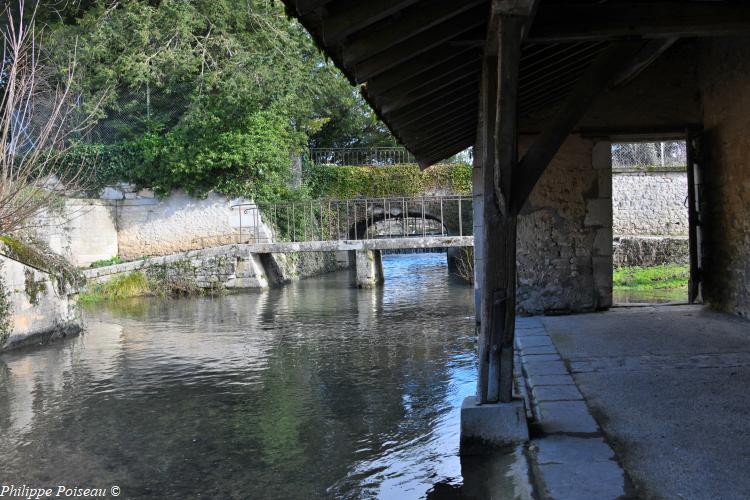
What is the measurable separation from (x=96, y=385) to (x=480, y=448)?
4221mm

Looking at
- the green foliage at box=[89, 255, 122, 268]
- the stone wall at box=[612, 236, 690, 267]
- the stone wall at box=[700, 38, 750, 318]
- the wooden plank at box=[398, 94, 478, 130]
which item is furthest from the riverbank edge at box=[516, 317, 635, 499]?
the green foliage at box=[89, 255, 122, 268]

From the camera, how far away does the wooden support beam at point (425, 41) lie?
3494 millimetres

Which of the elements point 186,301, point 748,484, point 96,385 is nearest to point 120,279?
point 186,301

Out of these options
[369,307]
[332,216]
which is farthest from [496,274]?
[332,216]

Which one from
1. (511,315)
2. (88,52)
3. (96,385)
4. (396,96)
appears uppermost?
(88,52)

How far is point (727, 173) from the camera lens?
22.1ft

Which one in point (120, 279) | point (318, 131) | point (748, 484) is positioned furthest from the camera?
point (318, 131)

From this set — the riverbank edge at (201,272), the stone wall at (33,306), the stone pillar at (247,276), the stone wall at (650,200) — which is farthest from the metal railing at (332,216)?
the stone wall at (33,306)

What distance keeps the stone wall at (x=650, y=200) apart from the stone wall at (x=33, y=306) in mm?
11767

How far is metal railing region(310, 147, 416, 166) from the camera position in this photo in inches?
835

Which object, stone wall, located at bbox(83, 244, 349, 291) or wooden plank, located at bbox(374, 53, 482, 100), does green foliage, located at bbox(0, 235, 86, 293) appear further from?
wooden plank, located at bbox(374, 53, 482, 100)

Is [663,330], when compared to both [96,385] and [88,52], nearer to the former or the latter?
[96,385]

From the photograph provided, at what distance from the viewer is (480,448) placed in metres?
3.62

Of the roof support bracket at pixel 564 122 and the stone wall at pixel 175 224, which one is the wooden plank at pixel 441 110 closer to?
the roof support bracket at pixel 564 122
